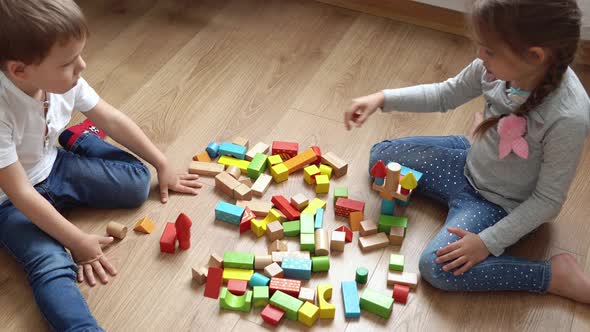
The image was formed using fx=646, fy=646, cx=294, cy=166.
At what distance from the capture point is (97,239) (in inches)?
55.0

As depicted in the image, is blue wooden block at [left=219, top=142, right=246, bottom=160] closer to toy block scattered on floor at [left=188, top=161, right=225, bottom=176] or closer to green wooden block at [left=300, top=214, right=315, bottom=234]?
toy block scattered on floor at [left=188, top=161, right=225, bottom=176]

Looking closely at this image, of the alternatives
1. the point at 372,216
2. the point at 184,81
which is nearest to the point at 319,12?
the point at 184,81

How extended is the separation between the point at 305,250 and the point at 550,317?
0.53 metres

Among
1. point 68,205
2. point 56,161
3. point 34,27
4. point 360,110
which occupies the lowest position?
point 68,205

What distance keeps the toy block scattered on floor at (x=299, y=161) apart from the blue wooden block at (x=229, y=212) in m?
0.19

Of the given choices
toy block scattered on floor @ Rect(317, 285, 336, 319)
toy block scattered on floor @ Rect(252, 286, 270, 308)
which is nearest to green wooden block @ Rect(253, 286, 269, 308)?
toy block scattered on floor @ Rect(252, 286, 270, 308)

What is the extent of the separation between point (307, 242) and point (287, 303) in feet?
0.55

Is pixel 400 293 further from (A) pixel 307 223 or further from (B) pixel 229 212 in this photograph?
(B) pixel 229 212

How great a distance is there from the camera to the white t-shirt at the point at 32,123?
49.6 inches

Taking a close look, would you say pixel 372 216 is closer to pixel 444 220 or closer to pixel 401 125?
pixel 444 220

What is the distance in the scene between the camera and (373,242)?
145 centimetres

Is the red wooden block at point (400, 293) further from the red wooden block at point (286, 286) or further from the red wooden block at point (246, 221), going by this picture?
the red wooden block at point (246, 221)

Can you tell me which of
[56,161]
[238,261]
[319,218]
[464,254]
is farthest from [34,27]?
[464,254]

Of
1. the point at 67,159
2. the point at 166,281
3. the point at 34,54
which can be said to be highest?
the point at 34,54
